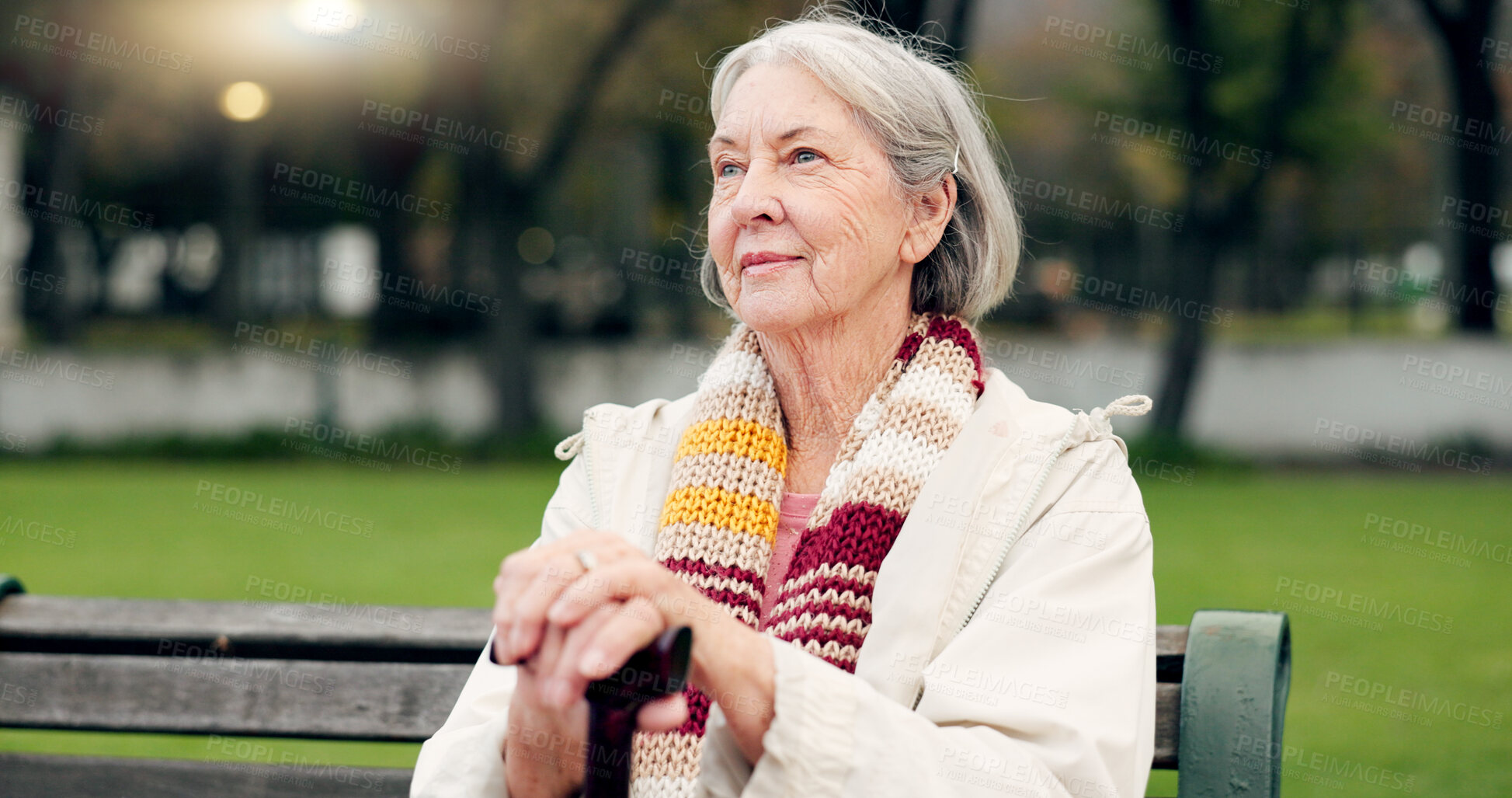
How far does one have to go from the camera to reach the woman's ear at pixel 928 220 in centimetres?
271

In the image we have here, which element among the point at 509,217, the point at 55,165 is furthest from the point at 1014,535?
the point at 55,165

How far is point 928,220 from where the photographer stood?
9.02 ft

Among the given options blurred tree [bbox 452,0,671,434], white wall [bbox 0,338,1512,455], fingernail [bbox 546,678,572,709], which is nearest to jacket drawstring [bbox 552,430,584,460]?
fingernail [bbox 546,678,572,709]

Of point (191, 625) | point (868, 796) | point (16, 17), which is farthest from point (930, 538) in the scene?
point (16, 17)

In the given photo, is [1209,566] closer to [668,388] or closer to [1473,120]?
[1473,120]

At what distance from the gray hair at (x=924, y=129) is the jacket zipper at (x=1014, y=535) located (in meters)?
0.49

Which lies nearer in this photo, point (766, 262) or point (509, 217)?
point (766, 262)

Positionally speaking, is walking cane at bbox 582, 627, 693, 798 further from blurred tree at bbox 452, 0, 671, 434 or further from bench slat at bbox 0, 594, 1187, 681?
blurred tree at bbox 452, 0, 671, 434

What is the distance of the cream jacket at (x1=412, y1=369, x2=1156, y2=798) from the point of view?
1928 mm

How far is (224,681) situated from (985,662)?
1.56 metres

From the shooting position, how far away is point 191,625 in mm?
2865

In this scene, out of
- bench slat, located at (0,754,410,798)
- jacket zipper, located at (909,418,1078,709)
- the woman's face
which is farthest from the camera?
bench slat, located at (0,754,410,798)

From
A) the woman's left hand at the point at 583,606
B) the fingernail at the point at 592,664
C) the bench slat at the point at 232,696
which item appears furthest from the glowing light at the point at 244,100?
the fingernail at the point at 592,664

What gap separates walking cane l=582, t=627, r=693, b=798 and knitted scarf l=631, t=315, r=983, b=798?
523 millimetres
